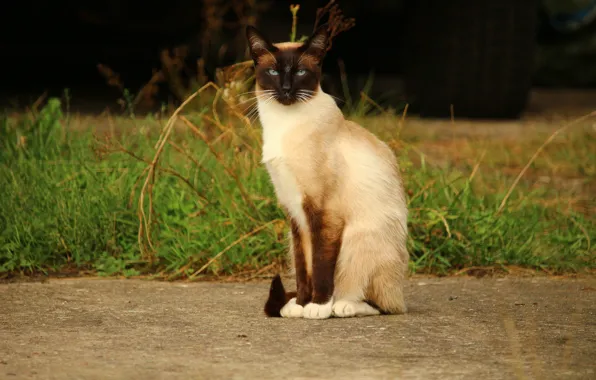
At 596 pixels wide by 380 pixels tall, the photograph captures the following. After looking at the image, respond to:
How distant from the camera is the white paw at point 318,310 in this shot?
3494 mm

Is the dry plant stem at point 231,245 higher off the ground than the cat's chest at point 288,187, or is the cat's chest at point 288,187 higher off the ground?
the cat's chest at point 288,187

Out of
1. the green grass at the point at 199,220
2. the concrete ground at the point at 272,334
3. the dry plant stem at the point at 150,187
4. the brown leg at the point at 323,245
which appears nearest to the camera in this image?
the concrete ground at the point at 272,334

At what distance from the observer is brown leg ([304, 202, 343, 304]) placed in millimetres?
3461

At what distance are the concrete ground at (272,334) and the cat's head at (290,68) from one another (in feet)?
2.59

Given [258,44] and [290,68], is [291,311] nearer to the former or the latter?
[290,68]

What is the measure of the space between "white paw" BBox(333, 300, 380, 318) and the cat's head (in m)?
0.72

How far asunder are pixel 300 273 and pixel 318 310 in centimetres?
18

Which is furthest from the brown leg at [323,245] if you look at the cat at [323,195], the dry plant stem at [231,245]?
the dry plant stem at [231,245]

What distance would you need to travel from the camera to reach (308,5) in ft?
31.9

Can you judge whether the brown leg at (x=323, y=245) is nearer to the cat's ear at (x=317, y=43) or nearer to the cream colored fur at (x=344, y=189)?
the cream colored fur at (x=344, y=189)

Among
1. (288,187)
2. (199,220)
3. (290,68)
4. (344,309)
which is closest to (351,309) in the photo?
(344,309)

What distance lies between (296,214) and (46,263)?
1.43m

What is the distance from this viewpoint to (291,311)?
3.56 m

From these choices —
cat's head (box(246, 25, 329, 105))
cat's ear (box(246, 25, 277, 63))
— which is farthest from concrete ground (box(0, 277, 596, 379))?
cat's ear (box(246, 25, 277, 63))
